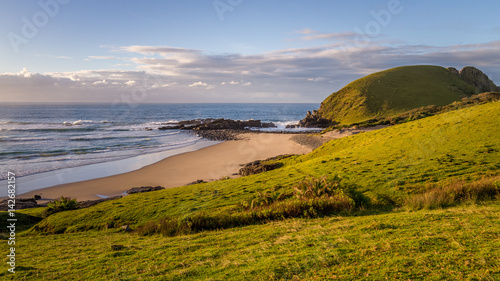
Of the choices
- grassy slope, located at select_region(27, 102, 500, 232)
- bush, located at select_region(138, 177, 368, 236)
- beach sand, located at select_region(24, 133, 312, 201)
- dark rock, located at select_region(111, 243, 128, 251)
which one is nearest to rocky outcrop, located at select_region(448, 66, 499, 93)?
beach sand, located at select_region(24, 133, 312, 201)

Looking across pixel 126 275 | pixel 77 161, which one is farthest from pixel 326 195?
pixel 77 161

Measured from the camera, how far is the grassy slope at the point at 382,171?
13977mm

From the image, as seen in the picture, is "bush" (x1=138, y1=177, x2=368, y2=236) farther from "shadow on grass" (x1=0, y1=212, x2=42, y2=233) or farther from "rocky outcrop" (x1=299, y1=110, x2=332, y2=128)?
"rocky outcrop" (x1=299, y1=110, x2=332, y2=128)

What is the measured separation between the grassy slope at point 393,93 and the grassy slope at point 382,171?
6075cm

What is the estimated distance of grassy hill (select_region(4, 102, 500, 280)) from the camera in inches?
239

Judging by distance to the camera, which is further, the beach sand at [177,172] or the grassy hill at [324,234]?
the beach sand at [177,172]

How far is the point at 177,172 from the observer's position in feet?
111

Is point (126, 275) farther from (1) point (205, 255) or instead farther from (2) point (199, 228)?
(2) point (199, 228)

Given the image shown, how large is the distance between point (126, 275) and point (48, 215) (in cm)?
1300

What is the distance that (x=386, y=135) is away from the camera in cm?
2420

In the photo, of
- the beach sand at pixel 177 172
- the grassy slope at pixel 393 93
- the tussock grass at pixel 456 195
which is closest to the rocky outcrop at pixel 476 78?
the grassy slope at pixel 393 93

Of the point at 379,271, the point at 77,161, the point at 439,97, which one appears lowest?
the point at 77,161

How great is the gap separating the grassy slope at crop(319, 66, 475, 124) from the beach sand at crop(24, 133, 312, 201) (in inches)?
1727

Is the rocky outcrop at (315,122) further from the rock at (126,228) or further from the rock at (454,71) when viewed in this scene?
the rock at (126,228)
